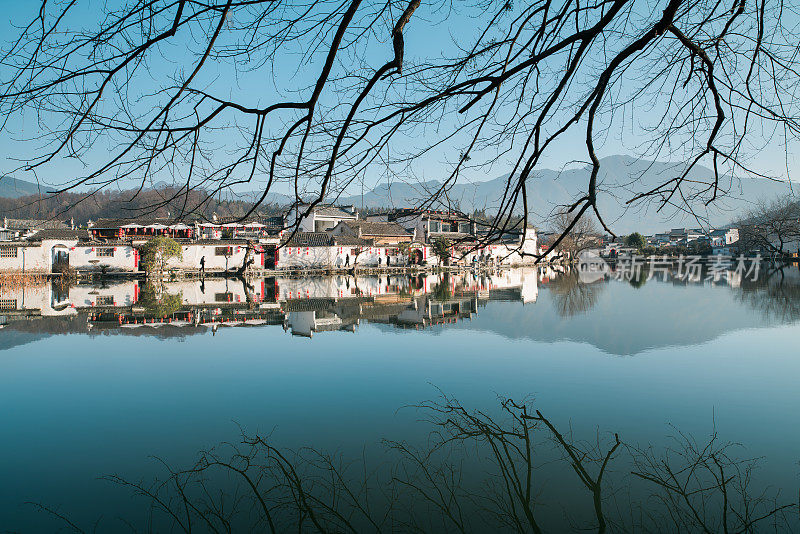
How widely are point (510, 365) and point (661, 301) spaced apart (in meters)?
8.51

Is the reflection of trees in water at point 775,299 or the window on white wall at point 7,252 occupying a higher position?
the window on white wall at point 7,252

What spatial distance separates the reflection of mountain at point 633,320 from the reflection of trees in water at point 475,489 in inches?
145

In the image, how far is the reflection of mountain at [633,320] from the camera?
7.55 meters

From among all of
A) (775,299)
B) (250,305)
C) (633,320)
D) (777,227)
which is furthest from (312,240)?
(777,227)

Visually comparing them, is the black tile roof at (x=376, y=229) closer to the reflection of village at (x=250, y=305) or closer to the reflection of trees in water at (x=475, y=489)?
the reflection of village at (x=250, y=305)

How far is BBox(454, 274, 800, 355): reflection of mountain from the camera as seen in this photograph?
24.8 feet

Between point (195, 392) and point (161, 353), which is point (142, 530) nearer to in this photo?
point (195, 392)

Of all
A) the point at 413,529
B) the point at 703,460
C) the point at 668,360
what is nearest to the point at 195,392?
the point at 413,529

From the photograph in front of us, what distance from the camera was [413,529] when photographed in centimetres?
249

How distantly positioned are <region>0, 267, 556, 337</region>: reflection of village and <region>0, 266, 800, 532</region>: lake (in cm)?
14

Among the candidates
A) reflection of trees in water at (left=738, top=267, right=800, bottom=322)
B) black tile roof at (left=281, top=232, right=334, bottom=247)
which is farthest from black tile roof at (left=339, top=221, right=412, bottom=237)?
reflection of trees in water at (left=738, top=267, right=800, bottom=322)

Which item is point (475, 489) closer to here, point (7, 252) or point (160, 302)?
point (160, 302)

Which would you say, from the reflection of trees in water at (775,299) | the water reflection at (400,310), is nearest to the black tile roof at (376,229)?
the water reflection at (400,310)

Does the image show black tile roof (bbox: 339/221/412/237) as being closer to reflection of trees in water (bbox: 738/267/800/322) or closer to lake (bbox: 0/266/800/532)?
lake (bbox: 0/266/800/532)
